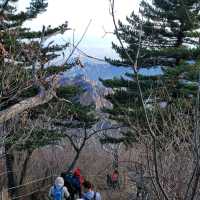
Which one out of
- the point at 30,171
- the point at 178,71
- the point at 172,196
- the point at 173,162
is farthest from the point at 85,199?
the point at 30,171

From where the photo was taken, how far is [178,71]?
22203 mm

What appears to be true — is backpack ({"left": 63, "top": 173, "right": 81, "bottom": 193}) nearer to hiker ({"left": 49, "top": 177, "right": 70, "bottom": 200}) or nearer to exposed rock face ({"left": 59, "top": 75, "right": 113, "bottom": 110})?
hiker ({"left": 49, "top": 177, "right": 70, "bottom": 200})

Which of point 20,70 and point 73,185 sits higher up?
point 20,70

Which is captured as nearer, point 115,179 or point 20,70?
point 20,70

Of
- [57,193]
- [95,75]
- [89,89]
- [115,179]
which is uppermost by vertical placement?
[95,75]

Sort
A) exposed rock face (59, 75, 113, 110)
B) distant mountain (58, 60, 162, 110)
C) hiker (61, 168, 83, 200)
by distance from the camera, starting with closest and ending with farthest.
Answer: distant mountain (58, 60, 162, 110)
hiker (61, 168, 83, 200)
exposed rock face (59, 75, 113, 110)

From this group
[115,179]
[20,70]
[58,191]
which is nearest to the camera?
[20,70]

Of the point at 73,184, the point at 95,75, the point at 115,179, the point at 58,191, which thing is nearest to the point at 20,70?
the point at 58,191

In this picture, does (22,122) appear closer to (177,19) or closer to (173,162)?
(173,162)

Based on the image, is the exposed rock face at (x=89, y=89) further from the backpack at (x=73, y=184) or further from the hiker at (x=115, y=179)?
the hiker at (x=115, y=179)

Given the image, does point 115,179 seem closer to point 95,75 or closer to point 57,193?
point 95,75

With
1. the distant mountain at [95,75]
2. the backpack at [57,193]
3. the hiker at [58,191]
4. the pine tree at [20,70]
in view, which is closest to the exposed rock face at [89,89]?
the distant mountain at [95,75]

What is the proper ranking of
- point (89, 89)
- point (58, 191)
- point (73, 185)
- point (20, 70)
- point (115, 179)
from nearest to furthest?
1. point (20, 70)
2. point (58, 191)
3. point (73, 185)
4. point (115, 179)
5. point (89, 89)

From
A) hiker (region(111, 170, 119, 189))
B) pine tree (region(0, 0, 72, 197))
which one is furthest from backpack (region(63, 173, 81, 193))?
hiker (region(111, 170, 119, 189))
